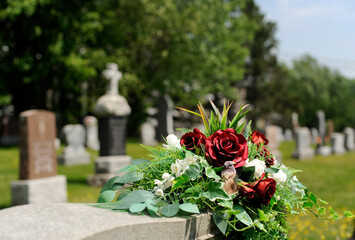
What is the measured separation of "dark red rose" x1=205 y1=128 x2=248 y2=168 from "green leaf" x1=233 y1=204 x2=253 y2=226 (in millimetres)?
241

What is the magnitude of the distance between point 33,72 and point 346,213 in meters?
19.9

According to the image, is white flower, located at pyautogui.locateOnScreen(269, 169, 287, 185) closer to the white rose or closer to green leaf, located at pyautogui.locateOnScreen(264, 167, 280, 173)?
green leaf, located at pyautogui.locateOnScreen(264, 167, 280, 173)

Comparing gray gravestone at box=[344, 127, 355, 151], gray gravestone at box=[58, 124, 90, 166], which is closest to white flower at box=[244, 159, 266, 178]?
gray gravestone at box=[58, 124, 90, 166]

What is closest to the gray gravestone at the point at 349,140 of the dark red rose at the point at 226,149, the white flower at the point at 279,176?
the white flower at the point at 279,176

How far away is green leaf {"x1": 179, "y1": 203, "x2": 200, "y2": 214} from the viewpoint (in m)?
1.98

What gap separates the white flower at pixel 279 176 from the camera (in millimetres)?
2400

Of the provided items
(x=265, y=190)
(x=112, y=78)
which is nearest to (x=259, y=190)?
(x=265, y=190)

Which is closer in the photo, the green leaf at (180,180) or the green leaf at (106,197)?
the green leaf at (180,180)

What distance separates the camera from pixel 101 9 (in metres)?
22.9

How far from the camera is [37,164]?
812cm

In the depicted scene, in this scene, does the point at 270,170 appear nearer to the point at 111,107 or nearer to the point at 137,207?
the point at 137,207

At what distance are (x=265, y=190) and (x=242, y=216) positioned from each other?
0.71ft

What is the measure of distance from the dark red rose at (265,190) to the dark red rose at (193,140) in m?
0.43

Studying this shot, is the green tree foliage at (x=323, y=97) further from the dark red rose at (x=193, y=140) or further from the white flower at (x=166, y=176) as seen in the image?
the white flower at (x=166, y=176)
